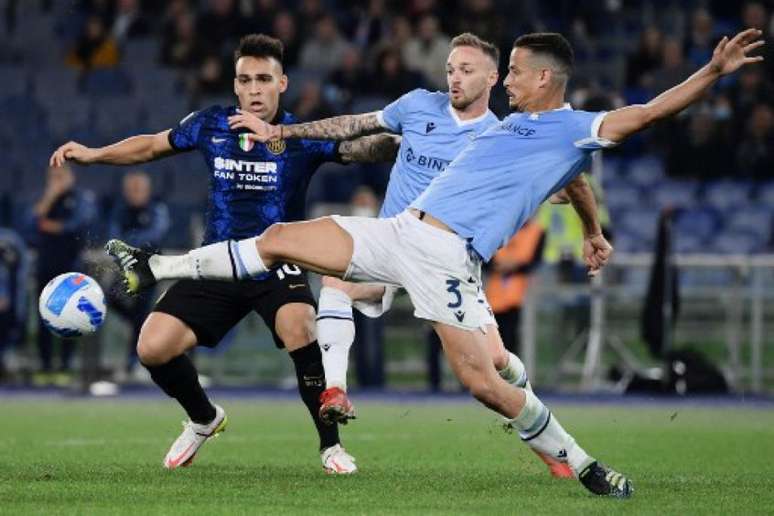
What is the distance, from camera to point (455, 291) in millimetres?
7859

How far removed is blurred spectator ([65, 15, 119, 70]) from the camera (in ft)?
78.5

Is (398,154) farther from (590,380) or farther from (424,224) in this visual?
(590,380)

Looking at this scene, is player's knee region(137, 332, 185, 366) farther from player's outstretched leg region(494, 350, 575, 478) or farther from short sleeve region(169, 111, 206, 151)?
player's outstretched leg region(494, 350, 575, 478)

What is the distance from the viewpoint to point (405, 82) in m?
21.9

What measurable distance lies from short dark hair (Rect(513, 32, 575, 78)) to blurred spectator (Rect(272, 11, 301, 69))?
A: 1478cm

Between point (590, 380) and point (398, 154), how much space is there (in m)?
9.03

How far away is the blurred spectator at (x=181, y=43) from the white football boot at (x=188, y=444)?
14.3 meters

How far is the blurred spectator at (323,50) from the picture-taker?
77.0ft

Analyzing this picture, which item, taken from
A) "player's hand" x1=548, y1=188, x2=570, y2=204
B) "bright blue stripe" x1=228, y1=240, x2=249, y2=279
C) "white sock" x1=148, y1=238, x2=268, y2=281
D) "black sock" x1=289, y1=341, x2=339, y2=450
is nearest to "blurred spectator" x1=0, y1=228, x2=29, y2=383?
"black sock" x1=289, y1=341, x2=339, y2=450

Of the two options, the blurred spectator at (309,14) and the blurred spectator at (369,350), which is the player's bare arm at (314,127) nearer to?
the blurred spectator at (369,350)

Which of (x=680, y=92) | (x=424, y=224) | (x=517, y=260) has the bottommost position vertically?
(x=517, y=260)

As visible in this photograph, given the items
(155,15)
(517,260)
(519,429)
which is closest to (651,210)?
(517,260)

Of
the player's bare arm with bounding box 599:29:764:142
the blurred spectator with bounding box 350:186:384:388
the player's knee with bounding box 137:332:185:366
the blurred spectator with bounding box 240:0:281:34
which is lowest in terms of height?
the blurred spectator with bounding box 350:186:384:388

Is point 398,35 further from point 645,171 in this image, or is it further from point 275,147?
point 275,147
